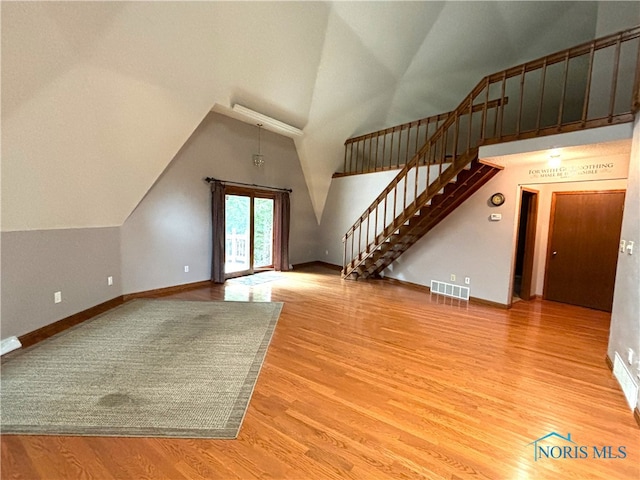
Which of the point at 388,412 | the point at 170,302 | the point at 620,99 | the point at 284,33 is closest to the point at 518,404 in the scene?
the point at 388,412

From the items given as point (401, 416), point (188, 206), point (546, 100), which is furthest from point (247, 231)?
point (546, 100)

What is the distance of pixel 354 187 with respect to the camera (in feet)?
22.9

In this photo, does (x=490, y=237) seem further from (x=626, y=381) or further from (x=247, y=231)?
(x=247, y=231)

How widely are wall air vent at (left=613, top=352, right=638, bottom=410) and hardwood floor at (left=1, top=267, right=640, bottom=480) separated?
0.20 feet

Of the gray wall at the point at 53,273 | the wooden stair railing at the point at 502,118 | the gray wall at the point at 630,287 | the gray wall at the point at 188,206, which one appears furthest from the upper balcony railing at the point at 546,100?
the gray wall at the point at 53,273

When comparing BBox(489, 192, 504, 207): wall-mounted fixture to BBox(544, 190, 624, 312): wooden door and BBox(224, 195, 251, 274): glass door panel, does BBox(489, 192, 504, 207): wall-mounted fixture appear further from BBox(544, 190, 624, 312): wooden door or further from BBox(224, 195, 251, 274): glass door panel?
BBox(224, 195, 251, 274): glass door panel

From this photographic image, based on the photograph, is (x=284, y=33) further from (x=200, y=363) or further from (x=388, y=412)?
(x=388, y=412)

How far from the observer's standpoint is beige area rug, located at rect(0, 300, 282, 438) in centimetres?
185

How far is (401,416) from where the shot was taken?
1.98 metres

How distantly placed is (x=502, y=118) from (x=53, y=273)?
6129 millimetres

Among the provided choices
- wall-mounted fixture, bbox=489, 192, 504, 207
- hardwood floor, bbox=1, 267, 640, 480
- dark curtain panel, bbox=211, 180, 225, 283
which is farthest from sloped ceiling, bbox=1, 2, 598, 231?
wall-mounted fixture, bbox=489, 192, 504, 207

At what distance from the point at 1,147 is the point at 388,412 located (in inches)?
152

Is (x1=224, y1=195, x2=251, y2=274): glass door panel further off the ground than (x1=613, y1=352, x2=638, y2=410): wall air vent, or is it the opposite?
(x1=224, y1=195, x2=251, y2=274): glass door panel

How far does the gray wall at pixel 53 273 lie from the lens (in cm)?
286
